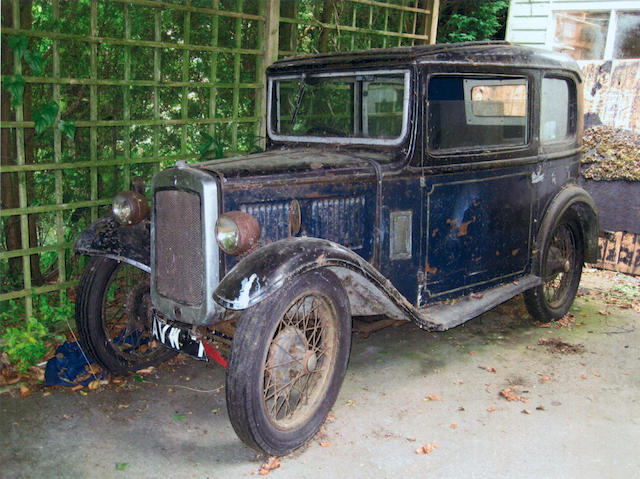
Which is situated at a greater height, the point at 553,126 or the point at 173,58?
the point at 173,58

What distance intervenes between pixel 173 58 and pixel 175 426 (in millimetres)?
2900

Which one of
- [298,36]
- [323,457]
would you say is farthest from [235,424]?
[298,36]

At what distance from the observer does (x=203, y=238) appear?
10.00 feet

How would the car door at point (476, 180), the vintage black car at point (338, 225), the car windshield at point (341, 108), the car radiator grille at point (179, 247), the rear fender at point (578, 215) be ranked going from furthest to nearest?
the rear fender at point (578, 215) < the car door at point (476, 180) < the car windshield at point (341, 108) < the car radiator grille at point (179, 247) < the vintage black car at point (338, 225)

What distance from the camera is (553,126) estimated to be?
15.0 feet

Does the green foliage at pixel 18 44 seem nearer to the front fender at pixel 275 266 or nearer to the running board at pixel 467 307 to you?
the front fender at pixel 275 266

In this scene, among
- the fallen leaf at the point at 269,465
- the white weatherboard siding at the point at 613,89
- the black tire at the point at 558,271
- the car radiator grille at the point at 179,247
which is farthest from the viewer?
the white weatherboard siding at the point at 613,89

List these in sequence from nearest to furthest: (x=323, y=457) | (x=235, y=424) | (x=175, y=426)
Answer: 1. (x=235, y=424)
2. (x=323, y=457)
3. (x=175, y=426)

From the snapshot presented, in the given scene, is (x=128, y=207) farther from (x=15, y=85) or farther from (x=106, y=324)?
(x=15, y=85)

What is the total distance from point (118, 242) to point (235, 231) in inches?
42.0

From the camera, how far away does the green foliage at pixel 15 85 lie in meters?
3.72

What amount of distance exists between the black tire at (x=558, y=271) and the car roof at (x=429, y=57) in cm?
125

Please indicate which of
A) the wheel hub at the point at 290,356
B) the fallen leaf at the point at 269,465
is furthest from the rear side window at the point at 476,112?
the fallen leaf at the point at 269,465

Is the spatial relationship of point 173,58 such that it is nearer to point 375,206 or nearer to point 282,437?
point 375,206
